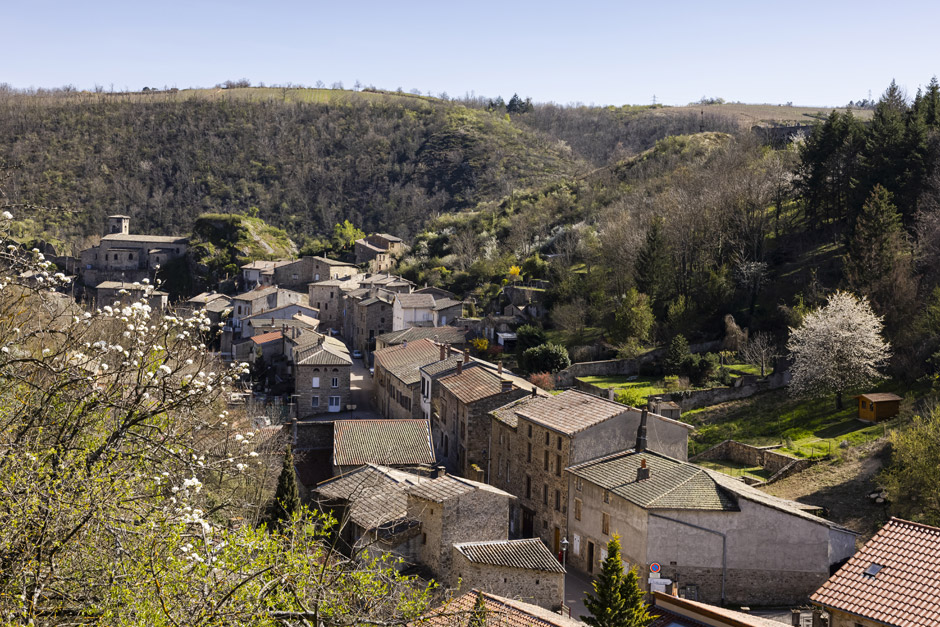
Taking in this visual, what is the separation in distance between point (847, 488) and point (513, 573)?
45.6ft

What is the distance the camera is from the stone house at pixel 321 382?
48.5m

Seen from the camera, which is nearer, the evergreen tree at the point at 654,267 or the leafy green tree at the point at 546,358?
the leafy green tree at the point at 546,358

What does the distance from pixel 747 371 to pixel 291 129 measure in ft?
388

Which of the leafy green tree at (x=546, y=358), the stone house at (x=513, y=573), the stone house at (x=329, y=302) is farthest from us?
the stone house at (x=329, y=302)

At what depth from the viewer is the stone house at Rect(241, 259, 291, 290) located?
82.7 metres

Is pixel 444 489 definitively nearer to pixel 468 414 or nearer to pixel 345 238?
pixel 468 414

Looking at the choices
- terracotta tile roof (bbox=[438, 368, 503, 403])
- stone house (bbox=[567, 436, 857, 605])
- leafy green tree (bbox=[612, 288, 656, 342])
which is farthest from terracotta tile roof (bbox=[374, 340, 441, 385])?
stone house (bbox=[567, 436, 857, 605])

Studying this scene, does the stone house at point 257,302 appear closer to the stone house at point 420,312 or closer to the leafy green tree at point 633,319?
the stone house at point 420,312

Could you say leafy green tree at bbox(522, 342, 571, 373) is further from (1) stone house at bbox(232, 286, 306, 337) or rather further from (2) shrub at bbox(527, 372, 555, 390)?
(1) stone house at bbox(232, 286, 306, 337)

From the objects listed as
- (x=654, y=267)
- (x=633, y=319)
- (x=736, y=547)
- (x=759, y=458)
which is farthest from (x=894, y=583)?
(x=654, y=267)

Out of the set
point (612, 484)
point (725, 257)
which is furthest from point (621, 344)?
point (612, 484)

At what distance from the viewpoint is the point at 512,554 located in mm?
23094

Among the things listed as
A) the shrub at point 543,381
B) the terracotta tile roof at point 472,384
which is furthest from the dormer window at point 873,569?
the shrub at point 543,381

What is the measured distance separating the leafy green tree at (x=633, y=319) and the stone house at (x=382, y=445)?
1738cm
